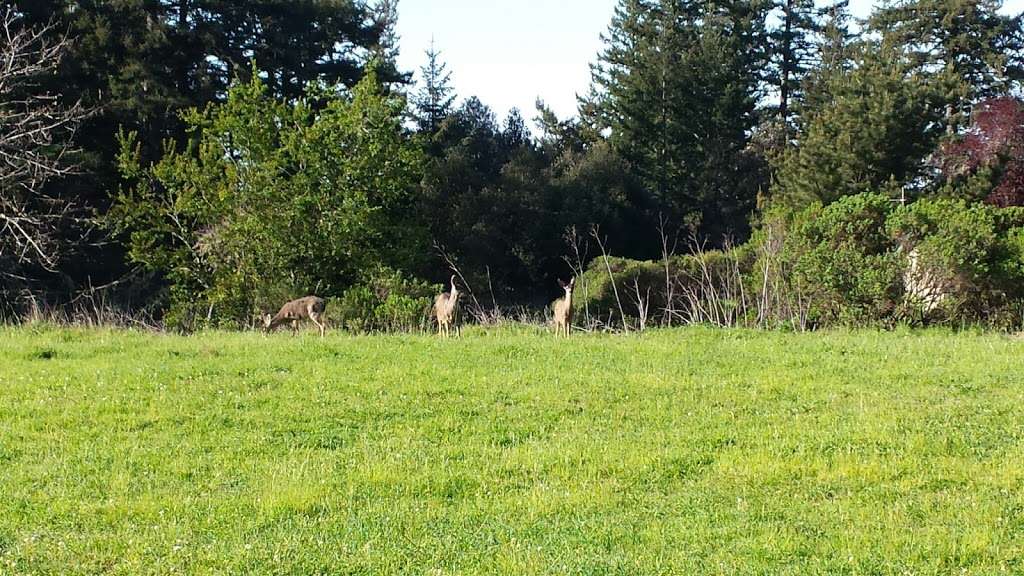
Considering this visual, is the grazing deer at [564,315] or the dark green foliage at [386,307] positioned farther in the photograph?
the dark green foliage at [386,307]

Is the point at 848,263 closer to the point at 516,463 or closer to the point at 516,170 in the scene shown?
the point at 516,463

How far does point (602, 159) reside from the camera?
42125mm

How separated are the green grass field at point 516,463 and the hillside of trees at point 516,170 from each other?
5.77 metres

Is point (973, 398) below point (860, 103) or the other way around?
below

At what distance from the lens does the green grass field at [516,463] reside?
5.56 m

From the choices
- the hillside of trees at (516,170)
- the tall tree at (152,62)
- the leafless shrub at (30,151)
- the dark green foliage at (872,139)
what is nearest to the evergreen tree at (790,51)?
the hillside of trees at (516,170)

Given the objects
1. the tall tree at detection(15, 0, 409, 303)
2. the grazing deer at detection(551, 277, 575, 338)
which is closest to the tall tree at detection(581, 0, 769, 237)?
the tall tree at detection(15, 0, 409, 303)

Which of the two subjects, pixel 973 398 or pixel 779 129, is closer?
pixel 973 398

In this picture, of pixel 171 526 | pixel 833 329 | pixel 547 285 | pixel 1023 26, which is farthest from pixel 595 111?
pixel 171 526

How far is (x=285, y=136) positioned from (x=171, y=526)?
18.1m

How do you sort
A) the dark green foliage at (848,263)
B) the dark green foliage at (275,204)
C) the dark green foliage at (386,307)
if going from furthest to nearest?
the dark green foliage at (275,204), the dark green foliage at (386,307), the dark green foliage at (848,263)

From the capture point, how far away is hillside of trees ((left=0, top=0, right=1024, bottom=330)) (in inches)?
706

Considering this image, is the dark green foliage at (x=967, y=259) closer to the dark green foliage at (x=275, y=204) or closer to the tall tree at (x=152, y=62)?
the dark green foliage at (x=275, y=204)

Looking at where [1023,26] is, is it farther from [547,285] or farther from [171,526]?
[171,526]
